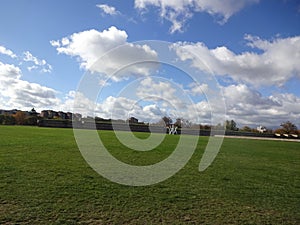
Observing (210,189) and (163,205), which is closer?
(163,205)

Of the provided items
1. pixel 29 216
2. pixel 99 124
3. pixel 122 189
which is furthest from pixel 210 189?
pixel 99 124

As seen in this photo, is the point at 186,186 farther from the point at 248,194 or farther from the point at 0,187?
the point at 0,187

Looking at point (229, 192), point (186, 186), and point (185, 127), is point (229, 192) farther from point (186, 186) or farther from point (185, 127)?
point (185, 127)

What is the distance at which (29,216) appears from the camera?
4.58m

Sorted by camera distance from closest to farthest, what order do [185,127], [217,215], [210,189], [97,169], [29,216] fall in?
1. [29,216]
2. [217,215]
3. [210,189]
4. [97,169]
5. [185,127]

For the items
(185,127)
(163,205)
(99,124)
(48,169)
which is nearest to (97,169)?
(48,169)

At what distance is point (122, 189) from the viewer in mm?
6715

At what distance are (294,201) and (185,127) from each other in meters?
43.3

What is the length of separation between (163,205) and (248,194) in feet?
8.18

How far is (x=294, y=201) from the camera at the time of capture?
6.54 metres

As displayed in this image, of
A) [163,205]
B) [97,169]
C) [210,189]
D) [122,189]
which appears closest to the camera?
[163,205]

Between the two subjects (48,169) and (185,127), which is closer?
(48,169)

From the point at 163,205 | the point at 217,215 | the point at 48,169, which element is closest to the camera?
the point at 217,215

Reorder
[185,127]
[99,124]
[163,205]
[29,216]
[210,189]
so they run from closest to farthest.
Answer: [29,216], [163,205], [210,189], [185,127], [99,124]
